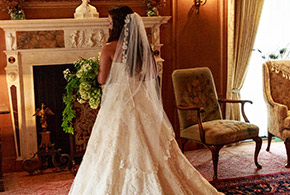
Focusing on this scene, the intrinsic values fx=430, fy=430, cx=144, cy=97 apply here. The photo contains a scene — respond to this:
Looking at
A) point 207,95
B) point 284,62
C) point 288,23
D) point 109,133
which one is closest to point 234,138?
point 207,95

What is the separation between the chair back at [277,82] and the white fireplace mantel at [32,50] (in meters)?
1.66

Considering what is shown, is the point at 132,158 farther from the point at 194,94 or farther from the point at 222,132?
the point at 194,94

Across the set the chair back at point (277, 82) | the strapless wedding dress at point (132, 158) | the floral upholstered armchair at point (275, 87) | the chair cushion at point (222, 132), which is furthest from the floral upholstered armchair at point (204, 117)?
the strapless wedding dress at point (132, 158)

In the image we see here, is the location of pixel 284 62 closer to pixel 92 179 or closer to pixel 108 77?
pixel 108 77

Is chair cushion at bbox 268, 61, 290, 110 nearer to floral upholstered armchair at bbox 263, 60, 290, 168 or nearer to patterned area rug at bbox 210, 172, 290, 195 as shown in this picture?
floral upholstered armchair at bbox 263, 60, 290, 168

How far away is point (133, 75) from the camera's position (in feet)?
10.8

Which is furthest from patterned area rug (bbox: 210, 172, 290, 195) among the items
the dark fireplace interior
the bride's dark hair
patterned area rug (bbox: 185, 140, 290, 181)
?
the dark fireplace interior

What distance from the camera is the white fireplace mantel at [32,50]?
16.2 feet

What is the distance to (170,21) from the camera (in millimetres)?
5535

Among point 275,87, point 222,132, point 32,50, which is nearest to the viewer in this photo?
point 222,132

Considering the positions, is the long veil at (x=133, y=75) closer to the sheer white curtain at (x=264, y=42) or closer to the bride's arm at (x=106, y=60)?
the bride's arm at (x=106, y=60)

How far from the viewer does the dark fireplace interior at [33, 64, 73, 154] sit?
5125 millimetres

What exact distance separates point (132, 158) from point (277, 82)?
9.69ft

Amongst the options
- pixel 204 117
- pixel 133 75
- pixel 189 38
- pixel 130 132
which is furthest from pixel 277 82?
pixel 130 132
